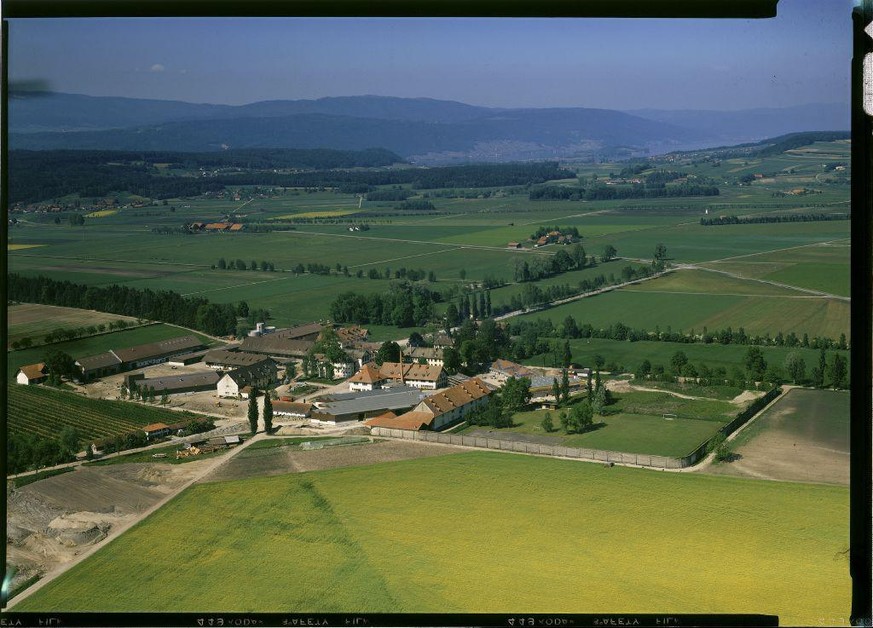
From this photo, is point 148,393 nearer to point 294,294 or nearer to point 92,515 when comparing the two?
point 294,294

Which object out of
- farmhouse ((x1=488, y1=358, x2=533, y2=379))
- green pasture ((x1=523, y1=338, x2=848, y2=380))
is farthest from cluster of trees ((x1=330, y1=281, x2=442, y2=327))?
green pasture ((x1=523, y1=338, x2=848, y2=380))

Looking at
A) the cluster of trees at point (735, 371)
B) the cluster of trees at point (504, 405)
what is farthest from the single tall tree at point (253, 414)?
the cluster of trees at point (735, 371)

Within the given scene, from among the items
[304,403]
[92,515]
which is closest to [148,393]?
[304,403]

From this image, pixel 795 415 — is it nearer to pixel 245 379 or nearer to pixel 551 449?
pixel 551 449

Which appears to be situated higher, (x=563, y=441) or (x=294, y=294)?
(x=294, y=294)

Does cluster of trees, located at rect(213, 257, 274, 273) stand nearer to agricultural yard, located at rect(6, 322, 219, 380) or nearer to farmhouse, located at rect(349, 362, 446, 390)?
agricultural yard, located at rect(6, 322, 219, 380)

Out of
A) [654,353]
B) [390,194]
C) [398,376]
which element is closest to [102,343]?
[390,194]
